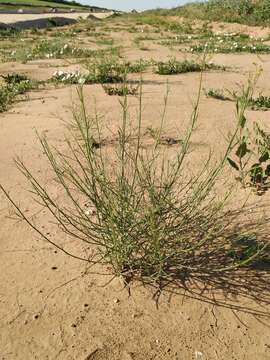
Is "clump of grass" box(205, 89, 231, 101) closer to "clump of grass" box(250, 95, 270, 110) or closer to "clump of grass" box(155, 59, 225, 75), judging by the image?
"clump of grass" box(250, 95, 270, 110)

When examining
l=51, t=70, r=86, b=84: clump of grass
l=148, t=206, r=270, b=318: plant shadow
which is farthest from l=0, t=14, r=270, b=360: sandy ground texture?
l=51, t=70, r=86, b=84: clump of grass

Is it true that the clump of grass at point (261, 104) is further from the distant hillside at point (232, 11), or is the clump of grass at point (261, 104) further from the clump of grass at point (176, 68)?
the distant hillside at point (232, 11)

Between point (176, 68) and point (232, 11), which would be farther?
point (232, 11)

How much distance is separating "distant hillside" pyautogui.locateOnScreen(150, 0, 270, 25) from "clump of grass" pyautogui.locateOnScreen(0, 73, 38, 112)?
46.5 ft

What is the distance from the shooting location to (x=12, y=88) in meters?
7.02

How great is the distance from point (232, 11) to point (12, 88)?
18.0 metres

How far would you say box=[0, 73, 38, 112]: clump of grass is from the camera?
248 inches

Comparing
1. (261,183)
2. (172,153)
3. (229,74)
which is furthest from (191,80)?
(261,183)

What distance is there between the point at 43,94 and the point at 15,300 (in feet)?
15.9

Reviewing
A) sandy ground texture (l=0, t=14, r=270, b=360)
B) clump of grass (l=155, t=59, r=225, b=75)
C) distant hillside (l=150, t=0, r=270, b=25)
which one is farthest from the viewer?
distant hillside (l=150, t=0, r=270, b=25)

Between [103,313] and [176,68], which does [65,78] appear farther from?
[103,313]

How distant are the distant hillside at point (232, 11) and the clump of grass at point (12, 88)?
46.5 ft

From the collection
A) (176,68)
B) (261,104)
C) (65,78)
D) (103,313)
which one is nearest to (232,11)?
(176,68)

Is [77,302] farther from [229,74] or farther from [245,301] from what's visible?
[229,74]
